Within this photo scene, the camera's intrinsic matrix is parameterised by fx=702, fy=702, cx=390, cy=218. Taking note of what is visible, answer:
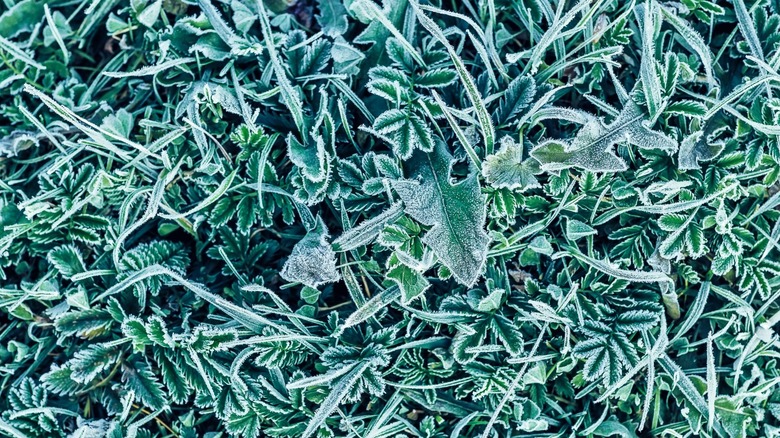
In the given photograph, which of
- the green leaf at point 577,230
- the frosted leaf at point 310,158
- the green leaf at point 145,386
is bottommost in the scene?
the green leaf at point 145,386

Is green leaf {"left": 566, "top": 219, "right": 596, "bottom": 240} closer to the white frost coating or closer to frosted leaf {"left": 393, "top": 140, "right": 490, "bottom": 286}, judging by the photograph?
frosted leaf {"left": 393, "top": 140, "right": 490, "bottom": 286}

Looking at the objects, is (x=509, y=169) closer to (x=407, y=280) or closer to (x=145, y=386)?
(x=407, y=280)

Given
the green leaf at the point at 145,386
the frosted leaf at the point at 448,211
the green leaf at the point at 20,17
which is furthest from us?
the green leaf at the point at 20,17

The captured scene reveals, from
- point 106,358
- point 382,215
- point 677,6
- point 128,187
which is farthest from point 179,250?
point 677,6

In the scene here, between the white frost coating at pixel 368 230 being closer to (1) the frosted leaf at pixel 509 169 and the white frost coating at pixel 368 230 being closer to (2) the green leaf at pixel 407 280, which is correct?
(2) the green leaf at pixel 407 280

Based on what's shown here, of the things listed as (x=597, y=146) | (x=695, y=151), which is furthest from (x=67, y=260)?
(x=695, y=151)

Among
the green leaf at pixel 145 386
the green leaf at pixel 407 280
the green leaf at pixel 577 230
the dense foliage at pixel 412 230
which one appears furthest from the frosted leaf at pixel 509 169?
the green leaf at pixel 145 386
